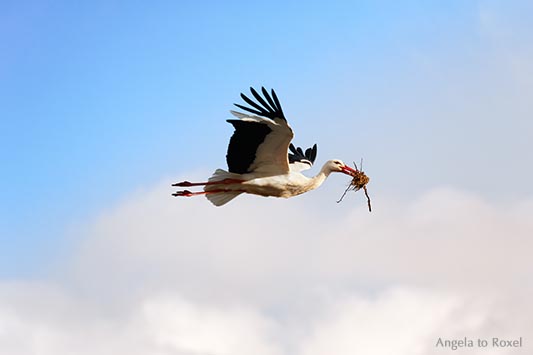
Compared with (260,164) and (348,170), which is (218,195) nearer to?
(260,164)

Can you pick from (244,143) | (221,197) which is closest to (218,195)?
(221,197)

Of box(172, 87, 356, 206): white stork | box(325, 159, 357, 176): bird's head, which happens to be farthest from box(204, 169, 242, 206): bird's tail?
box(325, 159, 357, 176): bird's head

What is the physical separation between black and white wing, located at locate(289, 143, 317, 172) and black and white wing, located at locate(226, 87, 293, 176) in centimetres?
160

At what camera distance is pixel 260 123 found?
50.3 ft

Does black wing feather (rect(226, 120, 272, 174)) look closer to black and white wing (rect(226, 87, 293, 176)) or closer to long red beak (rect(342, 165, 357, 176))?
black and white wing (rect(226, 87, 293, 176))

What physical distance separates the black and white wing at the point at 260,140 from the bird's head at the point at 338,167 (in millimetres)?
1082

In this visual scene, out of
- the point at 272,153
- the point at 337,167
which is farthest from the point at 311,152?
the point at 272,153

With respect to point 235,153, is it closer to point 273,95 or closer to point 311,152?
point 273,95

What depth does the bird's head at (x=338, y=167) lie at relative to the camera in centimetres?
1694

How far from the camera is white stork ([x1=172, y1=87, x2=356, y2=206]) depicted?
15250 millimetres

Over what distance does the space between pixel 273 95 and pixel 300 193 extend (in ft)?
6.18

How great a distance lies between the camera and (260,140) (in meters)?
15.6

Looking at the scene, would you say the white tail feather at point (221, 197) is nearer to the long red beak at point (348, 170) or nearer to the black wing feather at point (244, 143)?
the black wing feather at point (244, 143)

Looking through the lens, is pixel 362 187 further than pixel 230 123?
Yes
